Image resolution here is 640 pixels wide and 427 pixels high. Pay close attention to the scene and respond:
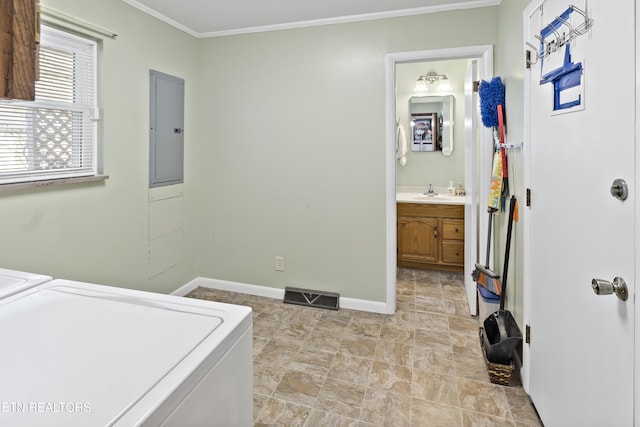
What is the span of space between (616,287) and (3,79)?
4.85 ft

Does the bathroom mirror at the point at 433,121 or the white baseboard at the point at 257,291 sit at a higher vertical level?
the bathroom mirror at the point at 433,121

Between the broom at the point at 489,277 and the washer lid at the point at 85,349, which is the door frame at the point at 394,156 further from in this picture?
the washer lid at the point at 85,349

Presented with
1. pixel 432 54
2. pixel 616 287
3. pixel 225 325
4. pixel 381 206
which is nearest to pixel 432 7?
pixel 432 54

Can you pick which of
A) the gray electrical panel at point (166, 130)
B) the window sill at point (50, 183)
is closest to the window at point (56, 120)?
the window sill at point (50, 183)

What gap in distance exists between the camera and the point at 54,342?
35.1 inches

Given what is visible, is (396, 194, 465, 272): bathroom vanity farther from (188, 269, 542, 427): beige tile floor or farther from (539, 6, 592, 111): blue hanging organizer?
(539, 6, 592, 111): blue hanging organizer

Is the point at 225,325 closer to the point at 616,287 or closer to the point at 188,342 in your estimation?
the point at 188,342

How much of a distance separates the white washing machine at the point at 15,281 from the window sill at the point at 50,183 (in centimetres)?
93

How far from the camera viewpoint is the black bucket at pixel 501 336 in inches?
81.0

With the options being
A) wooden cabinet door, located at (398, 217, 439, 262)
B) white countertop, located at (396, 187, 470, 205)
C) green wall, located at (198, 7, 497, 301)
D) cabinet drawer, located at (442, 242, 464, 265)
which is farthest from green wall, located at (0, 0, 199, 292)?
cabinet drawer, located at (442, 242, 464, 265)

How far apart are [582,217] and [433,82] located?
11.7 feet

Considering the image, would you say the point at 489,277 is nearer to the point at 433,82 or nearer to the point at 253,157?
the point at 253,157

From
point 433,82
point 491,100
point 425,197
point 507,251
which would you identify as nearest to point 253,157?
point 491,100

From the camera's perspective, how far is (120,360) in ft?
2.64
